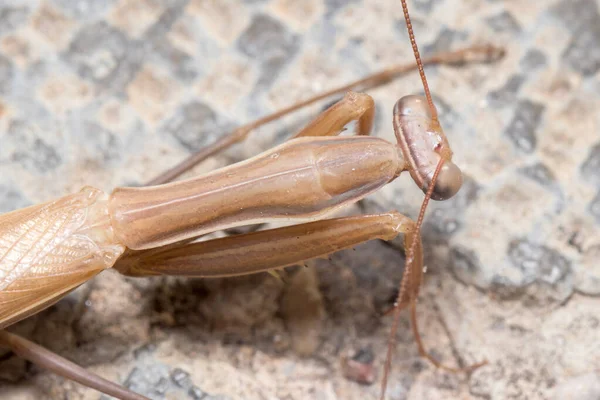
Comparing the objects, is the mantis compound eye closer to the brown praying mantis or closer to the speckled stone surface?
the brown praying mantis

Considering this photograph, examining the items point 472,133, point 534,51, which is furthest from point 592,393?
point 534,51

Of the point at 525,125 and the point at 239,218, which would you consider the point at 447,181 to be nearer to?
the point at 239,218

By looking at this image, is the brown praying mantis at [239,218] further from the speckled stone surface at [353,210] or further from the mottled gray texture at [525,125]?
the mottled gray texture at [525,125]

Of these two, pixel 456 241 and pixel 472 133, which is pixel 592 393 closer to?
pixel 456 241

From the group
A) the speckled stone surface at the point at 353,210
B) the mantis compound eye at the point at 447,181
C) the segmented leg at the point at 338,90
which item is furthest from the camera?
the segmented leg at the point at 338,90

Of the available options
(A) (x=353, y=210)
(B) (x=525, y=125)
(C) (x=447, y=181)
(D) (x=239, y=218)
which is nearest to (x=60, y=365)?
(D) (x=239, y=218)

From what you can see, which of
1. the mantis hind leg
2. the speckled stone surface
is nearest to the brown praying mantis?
the mantis hind leg

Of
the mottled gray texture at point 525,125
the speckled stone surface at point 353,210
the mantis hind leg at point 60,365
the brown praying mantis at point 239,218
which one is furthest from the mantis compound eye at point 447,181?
A: the mantis hind leg at point 60,365

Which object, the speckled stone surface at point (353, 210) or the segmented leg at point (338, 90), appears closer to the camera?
the speckled stone surface at point (353, 210)
